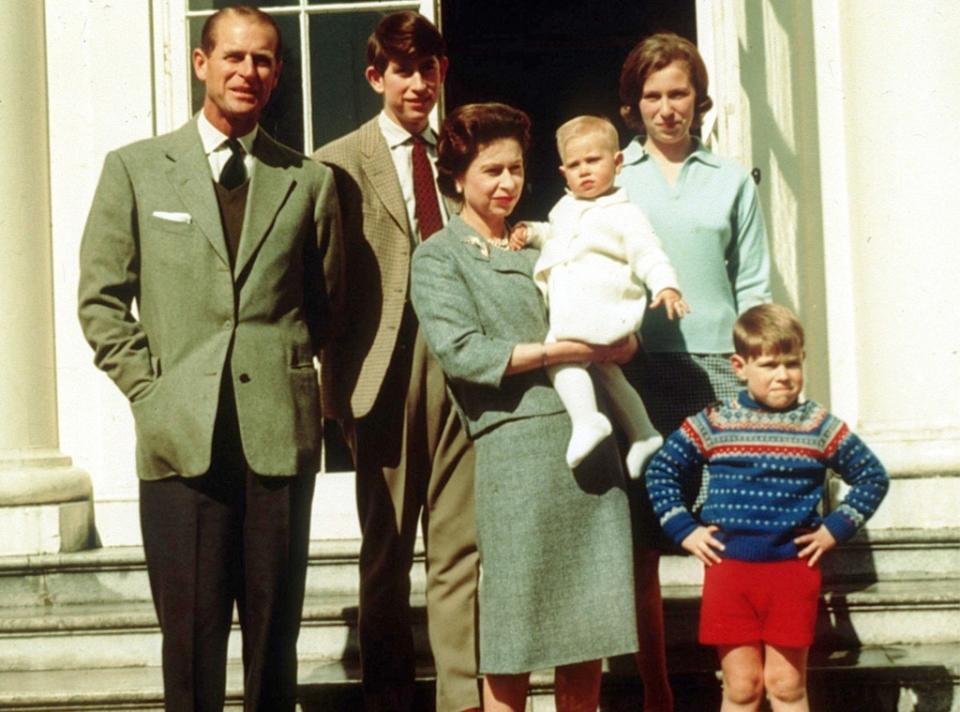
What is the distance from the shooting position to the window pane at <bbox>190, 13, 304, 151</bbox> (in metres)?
6.50

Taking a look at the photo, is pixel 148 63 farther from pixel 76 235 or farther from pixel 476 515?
pixel 476 515

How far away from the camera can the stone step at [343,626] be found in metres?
5.26

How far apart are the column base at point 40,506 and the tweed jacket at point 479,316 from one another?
223 cm

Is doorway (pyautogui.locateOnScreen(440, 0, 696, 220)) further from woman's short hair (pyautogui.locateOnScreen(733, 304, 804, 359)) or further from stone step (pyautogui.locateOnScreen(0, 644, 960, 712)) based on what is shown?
woman's short hair (pyautogui.locateOnScreen(733, 304, 804, 359))

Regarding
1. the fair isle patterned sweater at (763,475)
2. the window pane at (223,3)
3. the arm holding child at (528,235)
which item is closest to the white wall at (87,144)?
the window pane at (223,3)

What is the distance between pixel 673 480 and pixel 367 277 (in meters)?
0.97

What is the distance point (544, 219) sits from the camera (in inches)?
344

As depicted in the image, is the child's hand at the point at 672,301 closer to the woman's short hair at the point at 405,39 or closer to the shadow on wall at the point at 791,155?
the woman's short hair at the point at 405,39

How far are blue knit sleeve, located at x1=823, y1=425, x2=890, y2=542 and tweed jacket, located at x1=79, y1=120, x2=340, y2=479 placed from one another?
1.26 metres

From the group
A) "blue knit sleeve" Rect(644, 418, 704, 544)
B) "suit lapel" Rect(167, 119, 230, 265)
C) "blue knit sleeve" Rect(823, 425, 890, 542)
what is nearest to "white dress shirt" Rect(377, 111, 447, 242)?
"suit lapel" Rect(167, 119, 230, 265)

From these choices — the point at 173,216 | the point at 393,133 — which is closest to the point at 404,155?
the point at 393,133

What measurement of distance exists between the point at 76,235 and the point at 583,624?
10.1ft

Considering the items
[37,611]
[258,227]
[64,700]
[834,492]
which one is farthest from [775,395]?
[37,611]

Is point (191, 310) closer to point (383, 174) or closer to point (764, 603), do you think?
point (383, 174)
